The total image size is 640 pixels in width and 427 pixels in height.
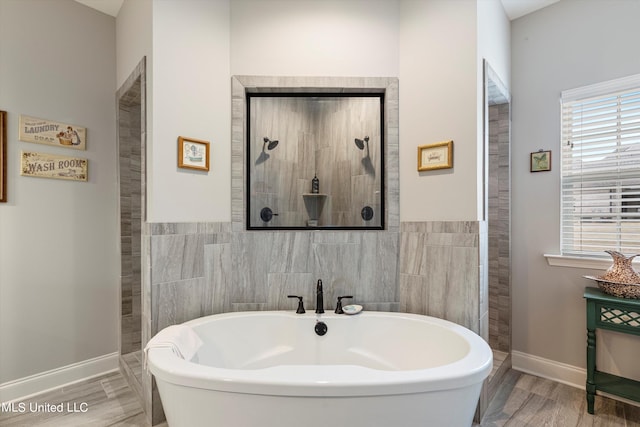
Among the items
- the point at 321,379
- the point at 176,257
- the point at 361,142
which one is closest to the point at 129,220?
the point at 176,257

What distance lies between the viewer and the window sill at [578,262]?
84.0 inches

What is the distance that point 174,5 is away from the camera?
1.95m

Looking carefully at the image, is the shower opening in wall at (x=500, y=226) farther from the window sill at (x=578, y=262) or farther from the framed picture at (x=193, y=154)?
the framed picture at (x=193, y=154)

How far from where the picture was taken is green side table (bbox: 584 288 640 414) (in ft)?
6.08

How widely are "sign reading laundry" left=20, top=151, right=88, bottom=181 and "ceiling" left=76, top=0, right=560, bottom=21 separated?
1.21 meters

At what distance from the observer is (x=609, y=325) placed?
1.93 meters

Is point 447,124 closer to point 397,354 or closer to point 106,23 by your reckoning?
point 397,354

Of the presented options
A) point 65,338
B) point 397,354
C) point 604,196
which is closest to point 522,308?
point 604,196

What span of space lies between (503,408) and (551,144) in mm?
1927

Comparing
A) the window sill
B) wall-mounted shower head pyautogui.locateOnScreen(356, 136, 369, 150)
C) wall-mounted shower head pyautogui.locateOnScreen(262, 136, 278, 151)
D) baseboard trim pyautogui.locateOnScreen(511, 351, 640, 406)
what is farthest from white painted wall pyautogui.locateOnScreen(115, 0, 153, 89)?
baseboard trim pyautogui.locateOnScreen(511, 351, 640, 406)

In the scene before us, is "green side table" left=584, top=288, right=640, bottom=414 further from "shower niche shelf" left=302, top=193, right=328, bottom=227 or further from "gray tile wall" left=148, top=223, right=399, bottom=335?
"shower niche shelf" left=302, top=193, right=328, bottom=227

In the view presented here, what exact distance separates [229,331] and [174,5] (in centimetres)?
211

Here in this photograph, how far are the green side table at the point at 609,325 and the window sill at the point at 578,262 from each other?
0.20 meters

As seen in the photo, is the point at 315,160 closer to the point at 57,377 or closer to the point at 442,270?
the point at 442,270
